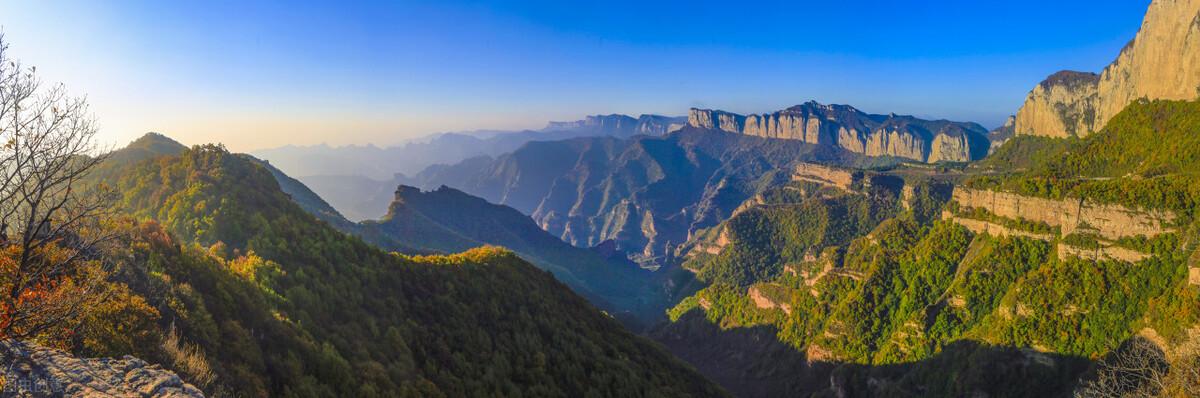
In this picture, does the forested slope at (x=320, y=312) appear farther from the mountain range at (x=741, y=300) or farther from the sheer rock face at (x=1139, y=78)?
the sheer rock face at (x=1139, y=78)

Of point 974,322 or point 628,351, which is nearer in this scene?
point 628,351

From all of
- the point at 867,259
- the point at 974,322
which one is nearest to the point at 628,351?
the point at 974,322

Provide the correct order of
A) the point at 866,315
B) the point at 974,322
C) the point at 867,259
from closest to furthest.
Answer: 1. the point at 974,322
2. the point at 866,315
3. the point at 867,259

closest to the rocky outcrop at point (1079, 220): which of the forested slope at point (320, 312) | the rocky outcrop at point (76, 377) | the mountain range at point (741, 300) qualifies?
the mountain range at point (741, 300)

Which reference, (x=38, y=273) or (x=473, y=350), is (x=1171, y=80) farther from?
(x=38, y=273)

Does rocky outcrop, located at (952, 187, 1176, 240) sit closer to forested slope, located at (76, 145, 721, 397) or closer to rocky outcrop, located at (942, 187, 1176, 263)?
rocky outcrop, located at (942, 187, 1176, 263)

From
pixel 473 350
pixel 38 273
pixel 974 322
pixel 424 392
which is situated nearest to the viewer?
pixel 38 273

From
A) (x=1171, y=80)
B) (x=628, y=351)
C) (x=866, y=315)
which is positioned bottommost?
(x=866, y=315)
